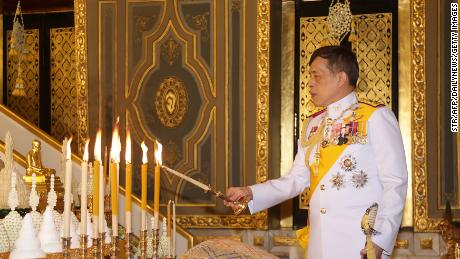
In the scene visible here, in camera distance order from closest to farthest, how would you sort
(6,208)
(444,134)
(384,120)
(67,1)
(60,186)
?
(384,120) < (6,208) < (60,186) < (444,134) < (67,1)

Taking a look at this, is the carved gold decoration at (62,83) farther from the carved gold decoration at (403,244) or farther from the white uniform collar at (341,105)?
the white uniform collar at (341,105)

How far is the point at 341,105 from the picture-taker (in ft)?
11.7

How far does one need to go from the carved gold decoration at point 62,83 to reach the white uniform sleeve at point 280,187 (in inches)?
210

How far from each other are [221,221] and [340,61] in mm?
3579

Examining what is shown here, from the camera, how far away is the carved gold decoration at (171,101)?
6996mm

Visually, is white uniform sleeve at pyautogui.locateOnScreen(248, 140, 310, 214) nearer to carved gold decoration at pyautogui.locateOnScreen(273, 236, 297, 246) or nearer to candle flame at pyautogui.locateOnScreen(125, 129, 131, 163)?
candle flame at pyautogui.locateOnScreen(125, 129, 131, 163)

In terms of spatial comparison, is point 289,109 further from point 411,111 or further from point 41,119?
point 41,119

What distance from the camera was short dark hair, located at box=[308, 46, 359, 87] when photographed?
3494 millimetres

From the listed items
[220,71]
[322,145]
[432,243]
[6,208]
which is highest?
[220,71]

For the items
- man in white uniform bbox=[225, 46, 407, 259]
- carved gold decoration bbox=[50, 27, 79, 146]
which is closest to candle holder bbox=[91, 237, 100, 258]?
man in white uniform bbox=[225, 46, 407, 259]

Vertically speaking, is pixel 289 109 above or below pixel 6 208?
above

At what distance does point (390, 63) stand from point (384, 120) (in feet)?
11.9

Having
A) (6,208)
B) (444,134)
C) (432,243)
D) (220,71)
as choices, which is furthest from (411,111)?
(6,208)

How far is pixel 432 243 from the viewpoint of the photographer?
6.57 meters
